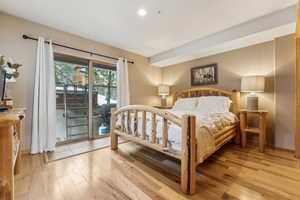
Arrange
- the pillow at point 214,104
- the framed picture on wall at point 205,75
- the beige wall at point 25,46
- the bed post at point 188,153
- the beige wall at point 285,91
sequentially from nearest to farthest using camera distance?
the bed post at point 188,153 < the beige wall at point 25,46 < the beige wall at point 285,91 < the pillow at point 214,104 < the framed picture on wall at point 205,75

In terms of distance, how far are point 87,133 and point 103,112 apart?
62 cm

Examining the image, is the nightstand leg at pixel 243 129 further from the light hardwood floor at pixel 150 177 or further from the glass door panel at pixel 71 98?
the glass door panel at pixel 71 98

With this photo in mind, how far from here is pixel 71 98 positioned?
289 cm

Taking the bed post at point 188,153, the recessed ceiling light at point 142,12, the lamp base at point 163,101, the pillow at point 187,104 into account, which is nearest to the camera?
the bed post at point 188,153

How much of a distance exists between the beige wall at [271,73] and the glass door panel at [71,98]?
3.28m

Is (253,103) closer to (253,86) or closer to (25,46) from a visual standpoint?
(253,86)

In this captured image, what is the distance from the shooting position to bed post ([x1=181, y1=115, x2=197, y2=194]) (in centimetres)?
127

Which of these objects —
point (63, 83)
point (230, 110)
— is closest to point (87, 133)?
point (63, 83)

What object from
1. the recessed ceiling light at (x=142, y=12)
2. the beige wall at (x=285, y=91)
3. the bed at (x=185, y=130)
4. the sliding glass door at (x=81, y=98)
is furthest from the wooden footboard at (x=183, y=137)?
the beige wall at (x=285, y=91)

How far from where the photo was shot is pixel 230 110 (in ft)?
9.32

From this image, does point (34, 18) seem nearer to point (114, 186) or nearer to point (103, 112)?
point (103, 112)

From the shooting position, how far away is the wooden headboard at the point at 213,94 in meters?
2.75

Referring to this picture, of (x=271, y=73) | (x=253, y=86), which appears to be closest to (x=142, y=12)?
(x=253, y=86)

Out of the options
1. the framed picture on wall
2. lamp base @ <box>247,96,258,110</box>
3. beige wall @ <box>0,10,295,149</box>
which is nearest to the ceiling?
beige wall @ <box>0,10,295,149</box>
